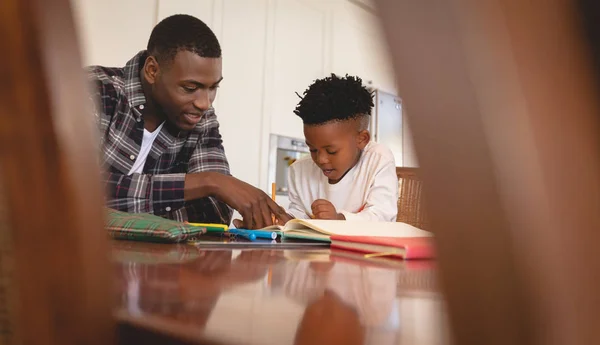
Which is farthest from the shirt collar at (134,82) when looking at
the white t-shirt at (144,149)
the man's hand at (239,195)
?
the man's hand at (239,195)

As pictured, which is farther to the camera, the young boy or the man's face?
the young boy

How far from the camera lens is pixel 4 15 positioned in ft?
0.62

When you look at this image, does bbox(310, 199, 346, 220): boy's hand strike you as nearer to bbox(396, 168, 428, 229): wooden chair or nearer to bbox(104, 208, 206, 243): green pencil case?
bbox(396, 168, 428, 229): wooden chair

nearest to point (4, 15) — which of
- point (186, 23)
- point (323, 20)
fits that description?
point (186, 23)

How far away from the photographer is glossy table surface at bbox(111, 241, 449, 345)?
0.20 meters

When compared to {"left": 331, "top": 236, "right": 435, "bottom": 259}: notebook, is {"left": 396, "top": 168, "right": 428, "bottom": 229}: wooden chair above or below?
above

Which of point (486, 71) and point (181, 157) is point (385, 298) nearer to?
point (486, 71)

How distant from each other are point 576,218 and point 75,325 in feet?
0.61

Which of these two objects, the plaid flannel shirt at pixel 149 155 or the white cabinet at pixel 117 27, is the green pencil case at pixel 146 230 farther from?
the white cabinet at pixel 117 27

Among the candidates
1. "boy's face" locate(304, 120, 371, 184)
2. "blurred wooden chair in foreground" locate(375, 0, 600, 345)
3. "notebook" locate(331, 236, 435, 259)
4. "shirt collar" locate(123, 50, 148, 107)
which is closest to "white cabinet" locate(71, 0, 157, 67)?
"shirt collar" locate(123, 50, 148, 107)

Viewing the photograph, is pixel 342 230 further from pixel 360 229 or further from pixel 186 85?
pixel 186 85

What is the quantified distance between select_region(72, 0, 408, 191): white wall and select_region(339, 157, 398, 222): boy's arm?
1.10m

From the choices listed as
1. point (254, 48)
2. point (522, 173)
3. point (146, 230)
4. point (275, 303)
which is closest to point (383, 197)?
point (146, 230)

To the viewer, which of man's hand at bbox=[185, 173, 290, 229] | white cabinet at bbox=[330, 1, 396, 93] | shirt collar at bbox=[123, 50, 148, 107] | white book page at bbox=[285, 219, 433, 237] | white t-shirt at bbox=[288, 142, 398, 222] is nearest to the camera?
white book page at bbox=[285, 219, 433, 237]
